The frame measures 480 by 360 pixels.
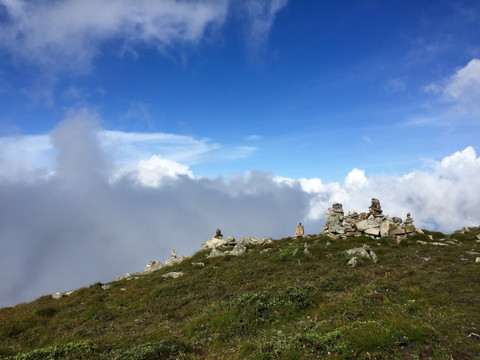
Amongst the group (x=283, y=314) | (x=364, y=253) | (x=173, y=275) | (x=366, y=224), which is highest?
(x=366, y=224)

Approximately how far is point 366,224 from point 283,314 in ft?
83.5

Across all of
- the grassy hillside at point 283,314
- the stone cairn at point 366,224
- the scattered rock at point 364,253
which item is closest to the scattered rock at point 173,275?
the grassy hillside at point 283,314

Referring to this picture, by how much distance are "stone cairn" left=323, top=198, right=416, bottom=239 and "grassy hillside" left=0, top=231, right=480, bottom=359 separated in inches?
221

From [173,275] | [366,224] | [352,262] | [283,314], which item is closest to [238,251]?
[173,275]

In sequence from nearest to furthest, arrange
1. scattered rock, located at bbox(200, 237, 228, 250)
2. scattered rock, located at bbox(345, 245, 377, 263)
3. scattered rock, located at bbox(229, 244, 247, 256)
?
scattered rock, located at bbox(345, 245, 377, 263) → scattered rock, located at bbox(229, 244, 247, 256) → scattered rock, located at bbox(200, 237, 228, 250)

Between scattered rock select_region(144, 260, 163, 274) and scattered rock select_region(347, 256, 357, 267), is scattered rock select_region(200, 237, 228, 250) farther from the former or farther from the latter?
scattered rock select_region(347, 256, 357, 267)

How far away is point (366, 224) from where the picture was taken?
34.3 meters

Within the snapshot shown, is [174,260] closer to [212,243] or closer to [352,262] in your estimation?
[212,243]

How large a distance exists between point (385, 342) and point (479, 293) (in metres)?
8.83

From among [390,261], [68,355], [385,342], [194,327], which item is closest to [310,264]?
[390,261]

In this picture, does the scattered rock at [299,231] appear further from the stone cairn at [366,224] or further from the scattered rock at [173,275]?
the scattered rock at [173,275]

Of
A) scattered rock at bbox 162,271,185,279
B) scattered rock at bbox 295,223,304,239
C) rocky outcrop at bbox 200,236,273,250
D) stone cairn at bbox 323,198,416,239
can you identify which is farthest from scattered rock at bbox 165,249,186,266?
stone cairn at bbox 323,198,416,239

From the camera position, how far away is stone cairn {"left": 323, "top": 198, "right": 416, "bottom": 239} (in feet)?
106

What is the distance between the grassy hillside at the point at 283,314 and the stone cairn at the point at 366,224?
5615 mm
